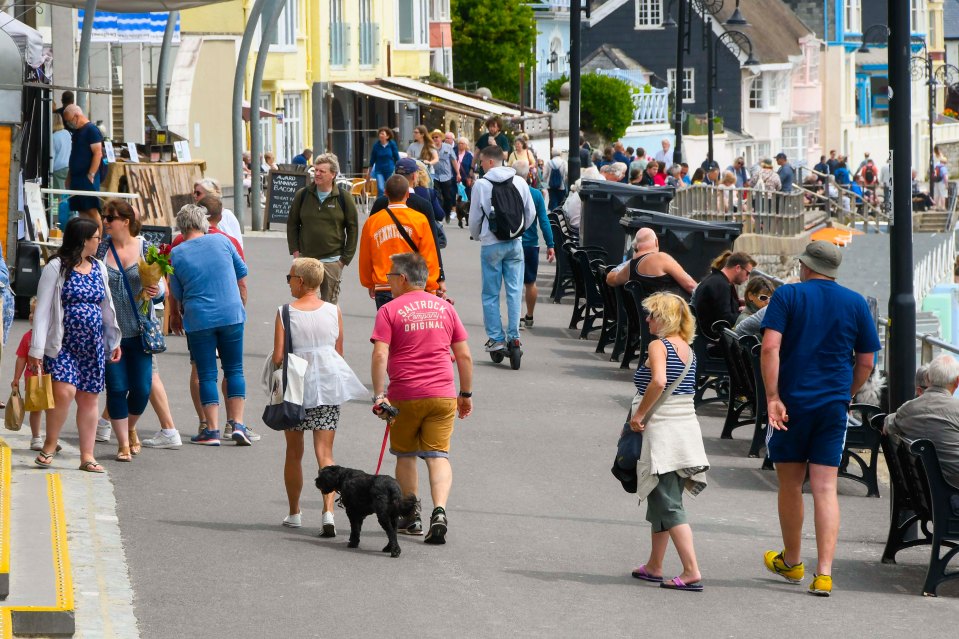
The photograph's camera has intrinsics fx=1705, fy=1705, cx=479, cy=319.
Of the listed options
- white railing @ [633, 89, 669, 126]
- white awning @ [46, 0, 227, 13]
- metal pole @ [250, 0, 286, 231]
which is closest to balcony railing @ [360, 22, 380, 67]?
white railing @ [633, 89, 669, 126]

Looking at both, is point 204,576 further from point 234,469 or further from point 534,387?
point 534,387

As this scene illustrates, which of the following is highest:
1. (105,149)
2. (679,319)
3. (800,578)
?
(105,149)

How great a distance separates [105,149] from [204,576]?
13.8 meters

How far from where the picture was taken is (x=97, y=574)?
25.6 ft

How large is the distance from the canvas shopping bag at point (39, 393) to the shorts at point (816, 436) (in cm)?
417

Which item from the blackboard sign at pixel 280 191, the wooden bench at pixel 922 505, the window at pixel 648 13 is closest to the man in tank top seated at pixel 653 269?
the wooden bench at pixel 922 505

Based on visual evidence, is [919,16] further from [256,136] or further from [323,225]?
[323,225]

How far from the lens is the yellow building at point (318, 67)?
36.3 m

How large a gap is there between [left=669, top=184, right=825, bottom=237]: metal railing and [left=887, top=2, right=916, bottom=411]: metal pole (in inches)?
680

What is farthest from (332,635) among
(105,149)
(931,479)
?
(105,149)

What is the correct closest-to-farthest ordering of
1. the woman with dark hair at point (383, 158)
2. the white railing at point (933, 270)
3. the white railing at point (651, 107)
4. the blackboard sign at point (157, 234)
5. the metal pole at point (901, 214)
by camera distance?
the metal pole at point (901, 214) → the blackboard sign at point (157, 234) → the white railing at point (933, 270) → the woman with dark hair at point (383, 158) → the white railing at point (651, 107)

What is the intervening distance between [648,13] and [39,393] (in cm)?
7533

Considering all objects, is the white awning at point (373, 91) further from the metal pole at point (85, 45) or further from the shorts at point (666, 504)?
the shorts at point (666, 504)

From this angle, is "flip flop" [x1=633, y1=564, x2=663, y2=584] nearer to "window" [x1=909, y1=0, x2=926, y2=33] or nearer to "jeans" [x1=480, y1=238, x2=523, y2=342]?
"jeans" [x1=480, y1=238, x2=523, y2=342]
